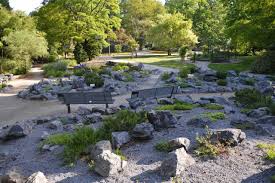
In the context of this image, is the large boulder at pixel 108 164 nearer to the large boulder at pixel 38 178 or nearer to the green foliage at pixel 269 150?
the large boulder at pixel 38 178

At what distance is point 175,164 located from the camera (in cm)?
571

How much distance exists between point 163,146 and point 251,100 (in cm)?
493

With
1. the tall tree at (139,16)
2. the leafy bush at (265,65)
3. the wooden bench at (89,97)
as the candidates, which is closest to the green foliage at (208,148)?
the wooden bench at (89,97)

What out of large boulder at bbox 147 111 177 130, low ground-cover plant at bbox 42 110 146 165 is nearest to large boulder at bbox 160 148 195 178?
low ground-cover plant at bbox 42 110 146 165

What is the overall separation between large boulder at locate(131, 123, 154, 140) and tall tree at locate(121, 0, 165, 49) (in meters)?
53.7

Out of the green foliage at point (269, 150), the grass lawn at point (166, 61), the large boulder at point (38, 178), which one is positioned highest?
the green foliage at point (269, 150)

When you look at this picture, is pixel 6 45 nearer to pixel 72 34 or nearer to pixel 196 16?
pixel 72 34

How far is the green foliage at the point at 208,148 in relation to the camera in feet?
20.4

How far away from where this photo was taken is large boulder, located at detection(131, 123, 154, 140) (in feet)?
23.2

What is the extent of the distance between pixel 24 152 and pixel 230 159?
4295 millimetres

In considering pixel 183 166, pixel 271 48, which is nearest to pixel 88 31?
pixel 271 48

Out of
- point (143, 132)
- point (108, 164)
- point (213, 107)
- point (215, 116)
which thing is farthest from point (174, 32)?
point (108, 164)

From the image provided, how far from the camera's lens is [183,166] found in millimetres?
5828

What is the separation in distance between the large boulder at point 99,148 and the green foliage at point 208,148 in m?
1.63
